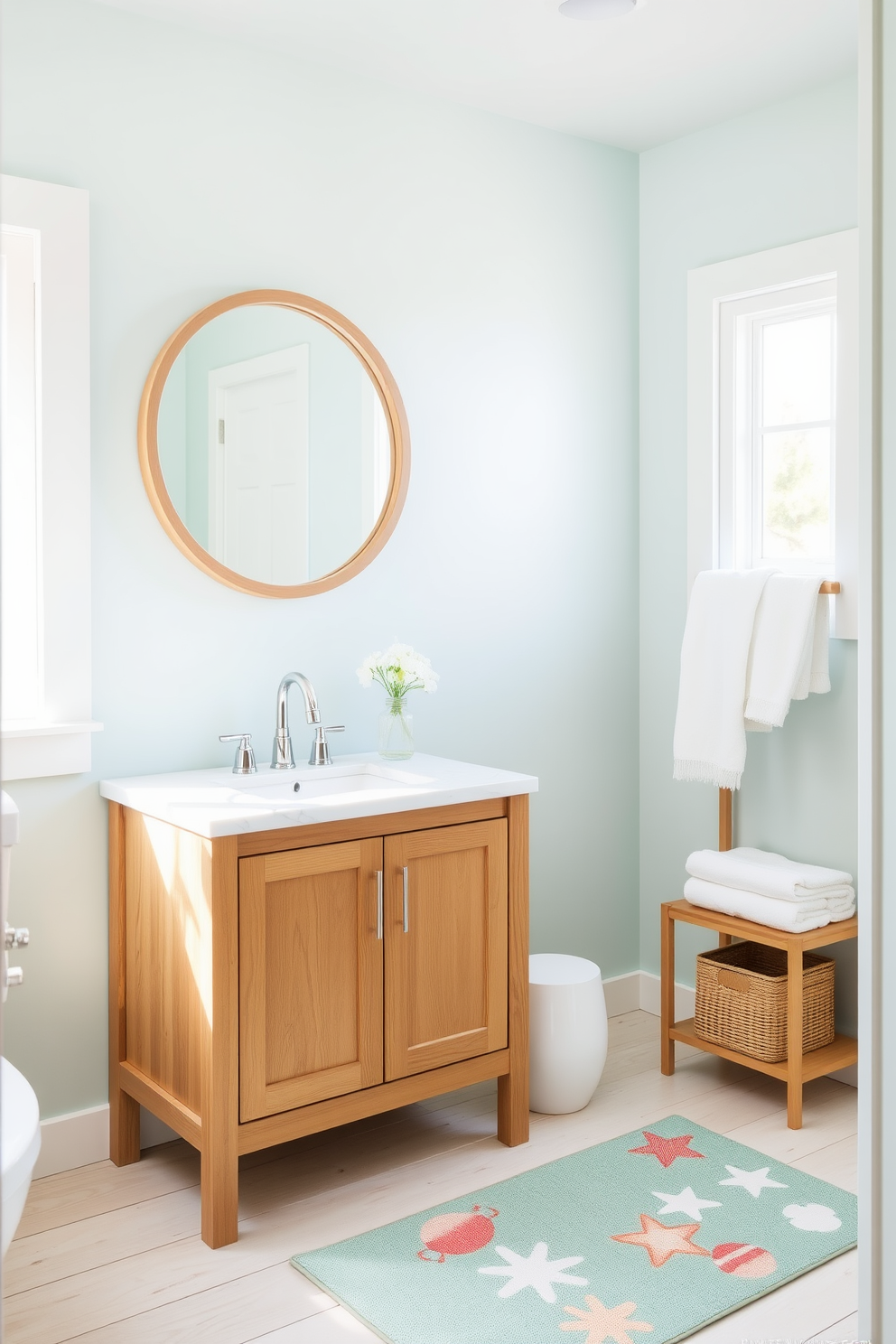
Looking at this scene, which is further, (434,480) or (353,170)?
(434,480)

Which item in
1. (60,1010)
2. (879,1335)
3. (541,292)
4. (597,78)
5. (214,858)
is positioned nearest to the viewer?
(879,1335)

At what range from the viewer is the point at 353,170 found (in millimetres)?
2715

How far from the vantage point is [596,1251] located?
2.10 m

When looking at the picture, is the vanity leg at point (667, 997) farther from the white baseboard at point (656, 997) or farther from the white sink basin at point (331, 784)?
the white sink basin at point (331, 784)

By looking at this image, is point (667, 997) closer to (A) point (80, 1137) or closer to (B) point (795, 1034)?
(B) point (795, 1034)

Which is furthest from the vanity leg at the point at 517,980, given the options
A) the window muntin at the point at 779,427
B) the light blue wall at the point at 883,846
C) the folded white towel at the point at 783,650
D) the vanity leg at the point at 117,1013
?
the light blue wall at the point at 883,846

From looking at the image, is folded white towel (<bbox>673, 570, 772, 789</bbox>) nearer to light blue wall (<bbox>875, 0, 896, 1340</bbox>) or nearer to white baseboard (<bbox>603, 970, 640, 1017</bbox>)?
white baseboard (<bbox>603, 970, 640, 1017</bbox>)

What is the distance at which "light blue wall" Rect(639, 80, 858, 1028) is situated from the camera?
2834 millimetres

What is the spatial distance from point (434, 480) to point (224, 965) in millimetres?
1362

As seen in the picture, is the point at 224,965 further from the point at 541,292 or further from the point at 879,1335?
the point at 541,292

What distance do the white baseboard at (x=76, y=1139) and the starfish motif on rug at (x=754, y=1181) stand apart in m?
1.23

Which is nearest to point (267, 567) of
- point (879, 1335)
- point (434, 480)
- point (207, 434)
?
point (207, 434)

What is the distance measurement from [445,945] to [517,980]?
22 cm

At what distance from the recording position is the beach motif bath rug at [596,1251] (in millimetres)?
1896
